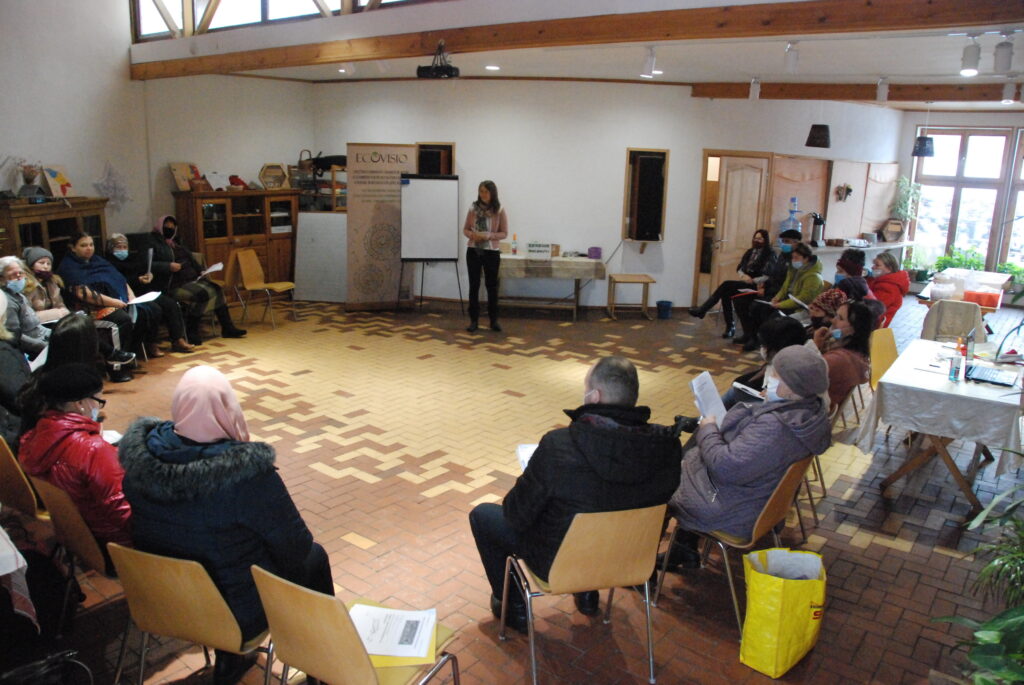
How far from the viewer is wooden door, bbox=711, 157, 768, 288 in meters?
10.1

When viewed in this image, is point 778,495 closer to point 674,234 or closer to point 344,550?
point 344,550

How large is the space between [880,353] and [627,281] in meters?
4.33

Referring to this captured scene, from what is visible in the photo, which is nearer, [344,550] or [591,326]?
[344,550]

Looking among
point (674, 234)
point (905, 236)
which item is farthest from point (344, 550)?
point (905, 236)

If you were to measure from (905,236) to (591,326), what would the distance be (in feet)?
24.4

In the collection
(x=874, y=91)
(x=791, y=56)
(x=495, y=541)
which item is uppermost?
(x=874, y=91)

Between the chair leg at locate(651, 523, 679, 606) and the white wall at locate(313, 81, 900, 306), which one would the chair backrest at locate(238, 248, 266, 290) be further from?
the chair leg at locate(651, 523, 679, 606)

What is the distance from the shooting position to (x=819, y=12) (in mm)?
4617

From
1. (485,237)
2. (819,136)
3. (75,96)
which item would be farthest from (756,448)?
(75,96)

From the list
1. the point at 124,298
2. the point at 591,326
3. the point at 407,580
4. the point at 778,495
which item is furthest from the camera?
the point at 591,326

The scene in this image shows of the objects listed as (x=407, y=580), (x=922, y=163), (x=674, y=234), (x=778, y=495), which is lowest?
(x=407, y=580)

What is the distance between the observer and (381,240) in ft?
30.9

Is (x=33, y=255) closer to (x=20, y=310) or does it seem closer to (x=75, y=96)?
(x=20, y=310)

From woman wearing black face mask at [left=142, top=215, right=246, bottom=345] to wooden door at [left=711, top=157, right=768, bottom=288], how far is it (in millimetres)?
6285
